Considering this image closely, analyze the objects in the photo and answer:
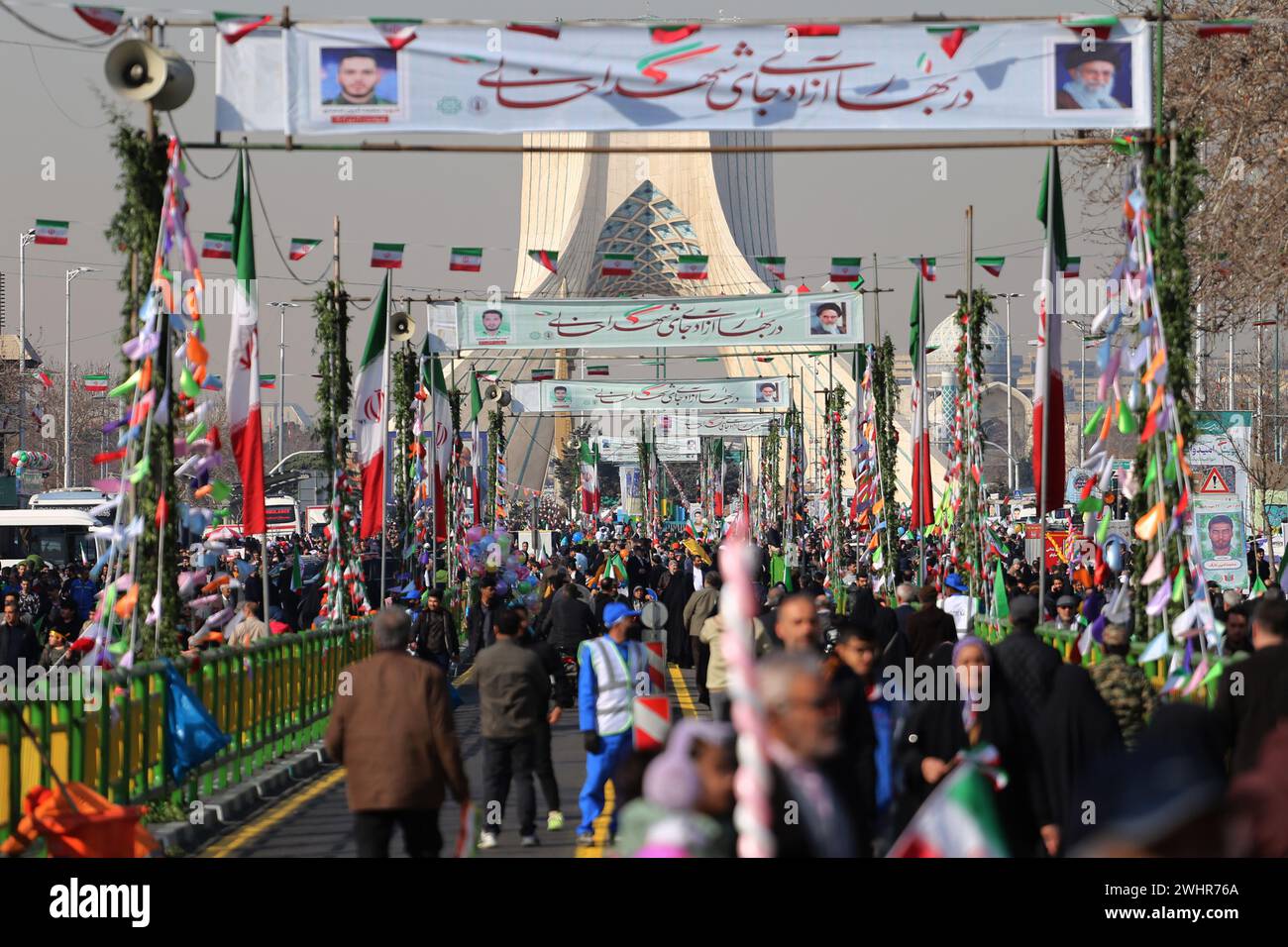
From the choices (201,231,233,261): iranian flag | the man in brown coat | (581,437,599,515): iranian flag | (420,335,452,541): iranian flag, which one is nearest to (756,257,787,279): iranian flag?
(420,335,452,541): iranian flag

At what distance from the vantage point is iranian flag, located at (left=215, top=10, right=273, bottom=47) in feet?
41.0

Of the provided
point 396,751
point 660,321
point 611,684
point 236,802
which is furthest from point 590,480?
point 396,751

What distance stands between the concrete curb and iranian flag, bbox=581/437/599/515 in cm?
4672

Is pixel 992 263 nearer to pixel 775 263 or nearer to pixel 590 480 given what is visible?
pixel 775 263

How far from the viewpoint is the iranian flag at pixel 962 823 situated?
3.61m

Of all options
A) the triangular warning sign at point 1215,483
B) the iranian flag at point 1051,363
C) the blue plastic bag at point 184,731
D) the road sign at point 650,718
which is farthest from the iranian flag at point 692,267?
the road sign at point 650,718

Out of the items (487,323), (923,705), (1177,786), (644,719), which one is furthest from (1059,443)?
(487,323)

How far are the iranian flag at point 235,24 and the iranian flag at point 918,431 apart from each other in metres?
14.0

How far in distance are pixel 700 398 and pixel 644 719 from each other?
32171mm

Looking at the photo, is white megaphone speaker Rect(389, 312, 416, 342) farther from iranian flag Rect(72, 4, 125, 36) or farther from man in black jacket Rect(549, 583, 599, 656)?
iranian flag Rect(72, 4, 125, 36)

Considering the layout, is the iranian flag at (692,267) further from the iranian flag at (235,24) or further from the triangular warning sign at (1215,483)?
the iranian flag at (235,24)
